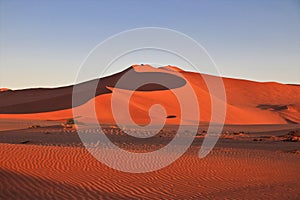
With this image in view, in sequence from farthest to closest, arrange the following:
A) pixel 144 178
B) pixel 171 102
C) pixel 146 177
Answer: pixel 171 102
pixel 146 177
pixel 144 178

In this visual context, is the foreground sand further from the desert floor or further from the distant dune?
the distant dune

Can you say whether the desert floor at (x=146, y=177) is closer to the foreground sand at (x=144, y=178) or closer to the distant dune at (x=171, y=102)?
the foreground sand at (x=144, y=178)

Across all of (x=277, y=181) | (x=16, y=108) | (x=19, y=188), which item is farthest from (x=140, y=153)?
(x=16, y=108)

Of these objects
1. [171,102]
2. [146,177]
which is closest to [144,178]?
[146,177]

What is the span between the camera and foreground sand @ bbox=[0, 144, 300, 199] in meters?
9.03

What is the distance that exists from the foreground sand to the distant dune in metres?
25.5

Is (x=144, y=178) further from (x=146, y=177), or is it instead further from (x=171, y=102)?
(x=171, y=102)

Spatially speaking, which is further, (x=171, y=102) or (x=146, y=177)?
(x=171, y=102)

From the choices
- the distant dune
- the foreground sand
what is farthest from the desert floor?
the distant dune

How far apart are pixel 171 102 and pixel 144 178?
4428 centimetres

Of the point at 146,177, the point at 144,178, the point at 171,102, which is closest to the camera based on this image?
the point at 144,178

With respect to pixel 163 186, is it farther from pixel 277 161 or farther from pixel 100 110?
pixel 100 110

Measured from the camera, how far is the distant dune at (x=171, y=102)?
46.8 meters

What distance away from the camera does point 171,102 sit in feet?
181
